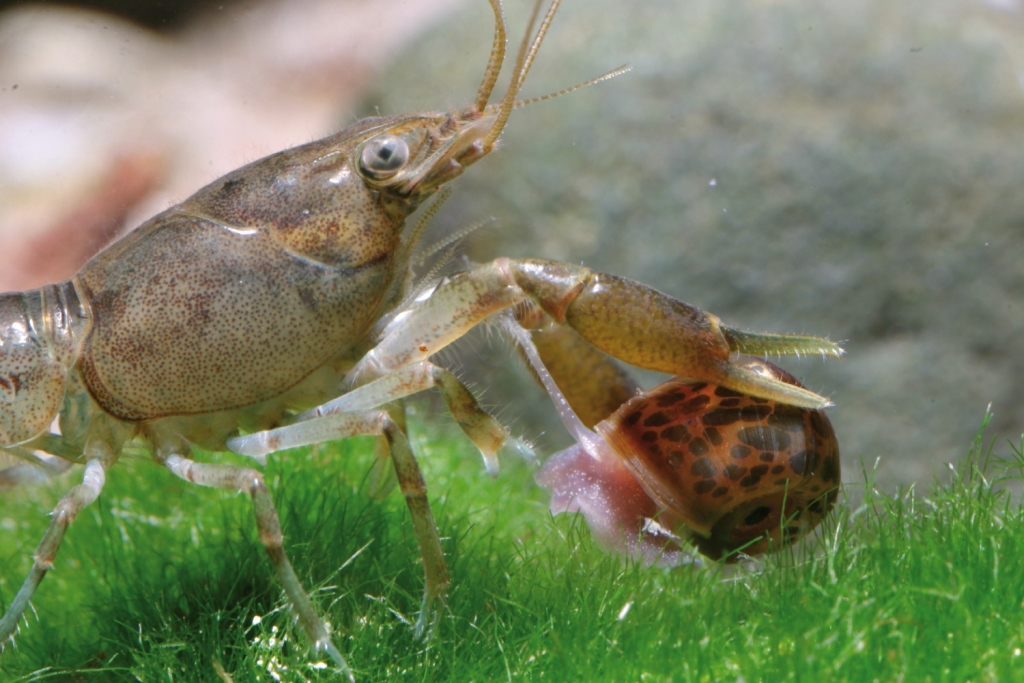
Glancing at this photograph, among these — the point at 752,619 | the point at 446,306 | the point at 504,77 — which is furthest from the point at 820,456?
the point at 504,77

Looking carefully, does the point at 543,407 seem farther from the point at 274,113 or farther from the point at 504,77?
the point at 274,113

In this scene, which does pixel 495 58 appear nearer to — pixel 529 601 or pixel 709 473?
pixel 709 473

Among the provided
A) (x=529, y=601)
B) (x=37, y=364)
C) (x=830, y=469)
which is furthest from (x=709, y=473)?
(x=37, y=364)

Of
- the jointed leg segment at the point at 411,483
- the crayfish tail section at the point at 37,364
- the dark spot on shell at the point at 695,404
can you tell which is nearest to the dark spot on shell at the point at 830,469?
the dark spot on shell at the point at 695,404

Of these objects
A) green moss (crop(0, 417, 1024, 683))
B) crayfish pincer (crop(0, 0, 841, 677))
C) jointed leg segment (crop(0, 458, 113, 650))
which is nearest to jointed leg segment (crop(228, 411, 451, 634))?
crayfish pincer (crop(0, 0, 841, 677))

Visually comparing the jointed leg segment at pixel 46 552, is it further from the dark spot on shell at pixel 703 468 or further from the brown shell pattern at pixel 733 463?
the dark spot on shell at pixel 703 468

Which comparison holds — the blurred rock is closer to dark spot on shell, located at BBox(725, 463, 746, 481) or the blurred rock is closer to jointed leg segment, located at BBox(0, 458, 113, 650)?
dark spot on shell, located at BBox(725, 463, 746, 481)
